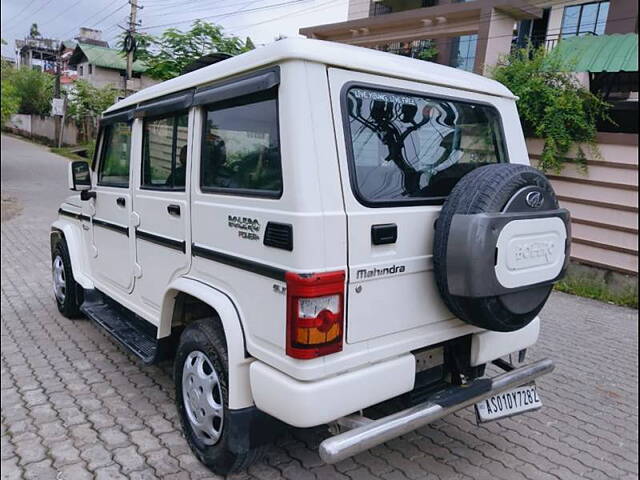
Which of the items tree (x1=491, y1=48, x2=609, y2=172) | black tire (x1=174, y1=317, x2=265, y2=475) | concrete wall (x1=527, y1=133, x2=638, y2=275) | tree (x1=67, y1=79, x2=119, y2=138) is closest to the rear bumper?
black tire (x1=174, y1=317, x2=265, y2=475)

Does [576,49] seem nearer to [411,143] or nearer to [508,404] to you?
[411,143]

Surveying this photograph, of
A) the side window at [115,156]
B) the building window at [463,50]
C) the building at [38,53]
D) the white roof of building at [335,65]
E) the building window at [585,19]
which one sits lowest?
the side window at [115,156]

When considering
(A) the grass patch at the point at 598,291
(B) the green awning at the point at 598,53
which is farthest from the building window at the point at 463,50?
(A) the grass patch at the point at 598,291

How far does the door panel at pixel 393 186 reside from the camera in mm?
2170

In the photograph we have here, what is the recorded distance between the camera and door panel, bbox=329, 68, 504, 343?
2170 mm

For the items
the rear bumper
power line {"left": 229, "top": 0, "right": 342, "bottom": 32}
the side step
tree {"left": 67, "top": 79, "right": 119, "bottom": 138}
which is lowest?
the side step

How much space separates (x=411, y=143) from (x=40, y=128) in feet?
10.4

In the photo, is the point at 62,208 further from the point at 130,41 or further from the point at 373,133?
the point at 373,133

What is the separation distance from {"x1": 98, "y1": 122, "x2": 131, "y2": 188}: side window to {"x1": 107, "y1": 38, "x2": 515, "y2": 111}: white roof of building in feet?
2.33

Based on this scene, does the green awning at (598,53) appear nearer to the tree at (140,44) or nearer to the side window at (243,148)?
the side window at (243,148)

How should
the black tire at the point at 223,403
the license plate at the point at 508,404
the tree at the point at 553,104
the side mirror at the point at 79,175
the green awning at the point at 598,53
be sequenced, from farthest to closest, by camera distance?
the tree at the point at 553,104 < the side mirror at the point at 79,175 < the green awning at the point at 598,53 < the license plate at the point at 508,404 < the black tire at the point at 223,403

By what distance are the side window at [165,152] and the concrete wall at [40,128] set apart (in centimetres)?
100

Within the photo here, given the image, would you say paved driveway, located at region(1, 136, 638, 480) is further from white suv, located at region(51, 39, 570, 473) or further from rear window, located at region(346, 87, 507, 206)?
rear window, located at region(346, 87, 507, 206)

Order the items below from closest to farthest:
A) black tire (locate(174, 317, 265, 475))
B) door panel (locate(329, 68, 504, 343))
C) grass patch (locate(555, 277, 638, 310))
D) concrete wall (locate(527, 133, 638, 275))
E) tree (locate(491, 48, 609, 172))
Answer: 1. door panel (locate(329, 68, 504, 343))
2. black tire (locate(174, 317, 265, 475))
3. concrete wall (locate(527, 133, 638, 275))
4. grass patch (locate(555, 277, 638, 310))
5. tree (locate(491, 48, 609, 172))
